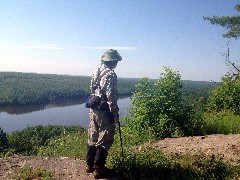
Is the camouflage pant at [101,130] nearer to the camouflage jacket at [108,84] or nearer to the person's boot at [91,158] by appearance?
the person's boot at [91,158]

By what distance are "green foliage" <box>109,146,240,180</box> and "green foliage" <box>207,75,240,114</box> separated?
10.8 meters

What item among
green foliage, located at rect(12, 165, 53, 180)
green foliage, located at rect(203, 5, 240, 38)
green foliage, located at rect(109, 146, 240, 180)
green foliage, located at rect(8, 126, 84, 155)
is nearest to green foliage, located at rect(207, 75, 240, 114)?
green foliage, located at rect(203, 5, 240, 38)

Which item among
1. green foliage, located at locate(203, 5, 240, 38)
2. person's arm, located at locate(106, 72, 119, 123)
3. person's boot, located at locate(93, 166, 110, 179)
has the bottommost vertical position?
person's boot, located at locate(93, 166, 110, 179)

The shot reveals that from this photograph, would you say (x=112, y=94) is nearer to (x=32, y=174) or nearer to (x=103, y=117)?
(x=103, y=117)

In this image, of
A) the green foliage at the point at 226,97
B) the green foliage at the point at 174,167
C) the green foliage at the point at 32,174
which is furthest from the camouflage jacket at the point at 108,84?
the green foliage at the point at 226,97

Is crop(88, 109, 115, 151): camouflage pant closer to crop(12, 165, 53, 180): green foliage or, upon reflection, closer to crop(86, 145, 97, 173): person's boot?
crop(86, 145, 97, 173): person's boot

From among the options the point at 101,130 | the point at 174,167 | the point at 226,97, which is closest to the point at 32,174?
the point at 101,130

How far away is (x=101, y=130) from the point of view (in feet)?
17.5

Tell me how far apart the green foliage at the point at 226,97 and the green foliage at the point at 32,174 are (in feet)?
41.3

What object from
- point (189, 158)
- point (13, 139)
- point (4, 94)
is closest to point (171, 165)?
point (189, 158)

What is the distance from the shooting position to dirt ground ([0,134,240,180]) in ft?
18.8

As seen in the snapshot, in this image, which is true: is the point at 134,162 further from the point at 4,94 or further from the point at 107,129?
the point at 4,94

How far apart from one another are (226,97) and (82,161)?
40.4 feet

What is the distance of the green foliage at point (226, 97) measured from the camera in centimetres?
1627
